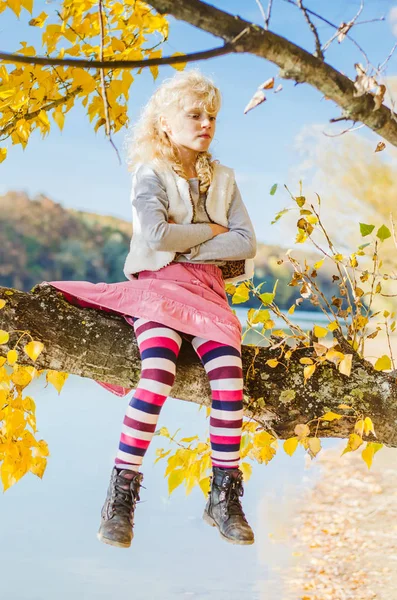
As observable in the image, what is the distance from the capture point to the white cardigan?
1670 millimetres

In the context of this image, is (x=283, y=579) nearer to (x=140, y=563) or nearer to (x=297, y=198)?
(x=140, y=563)

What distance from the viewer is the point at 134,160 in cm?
184

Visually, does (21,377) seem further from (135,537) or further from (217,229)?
(135,537)

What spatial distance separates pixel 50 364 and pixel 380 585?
4.55 m

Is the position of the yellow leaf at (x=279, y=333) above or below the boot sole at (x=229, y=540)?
above

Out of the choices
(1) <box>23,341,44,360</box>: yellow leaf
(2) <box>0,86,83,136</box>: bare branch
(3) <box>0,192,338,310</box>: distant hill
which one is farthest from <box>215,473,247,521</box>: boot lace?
(3) <box>0,192,338,310</box>: distant hill

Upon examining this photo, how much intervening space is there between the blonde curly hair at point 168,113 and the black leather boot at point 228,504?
2.49 feet

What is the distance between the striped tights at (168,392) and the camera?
57.1 inches

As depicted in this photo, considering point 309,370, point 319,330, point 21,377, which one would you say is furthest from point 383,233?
point 21,377

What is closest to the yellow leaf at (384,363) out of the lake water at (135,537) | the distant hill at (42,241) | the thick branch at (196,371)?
the thick branch at (196,371)

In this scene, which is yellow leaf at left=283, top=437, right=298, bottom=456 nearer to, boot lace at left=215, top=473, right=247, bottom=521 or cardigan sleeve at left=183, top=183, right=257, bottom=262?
boot lace at left=215, top=473, right=247, bottom=521

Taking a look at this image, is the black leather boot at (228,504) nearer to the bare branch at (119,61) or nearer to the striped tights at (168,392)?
the striped tights at (168,392)

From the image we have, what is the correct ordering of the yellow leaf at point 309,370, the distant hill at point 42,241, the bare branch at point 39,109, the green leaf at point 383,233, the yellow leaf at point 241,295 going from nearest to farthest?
the yellow leaf at point 309,370
the green leaf at point 383,233
the bare branch at point 39,109
the yellow leaf at point 241,295
the distant hill at point 42,241

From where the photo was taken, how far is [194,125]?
5.67 ft
